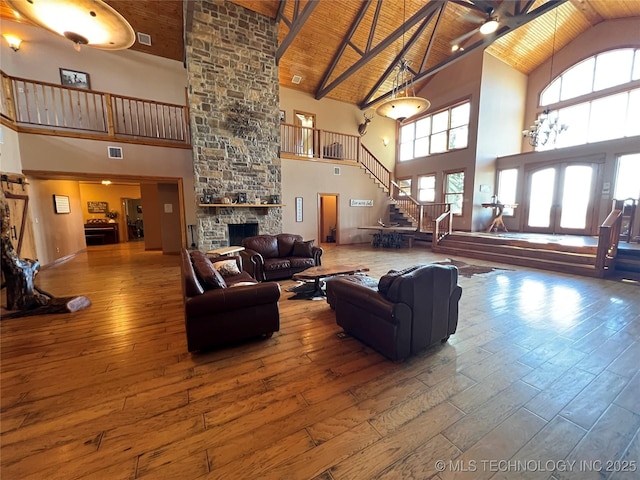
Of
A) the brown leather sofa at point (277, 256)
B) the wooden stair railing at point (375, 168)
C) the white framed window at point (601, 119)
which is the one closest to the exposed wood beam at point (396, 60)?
the wooden stair railing at point (375, 168)

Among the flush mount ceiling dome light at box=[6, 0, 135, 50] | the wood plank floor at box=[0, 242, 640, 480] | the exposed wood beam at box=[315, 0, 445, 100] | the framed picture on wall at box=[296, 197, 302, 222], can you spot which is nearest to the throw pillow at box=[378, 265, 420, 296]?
the wood plank floor at box=[0, 242, 640, 480]

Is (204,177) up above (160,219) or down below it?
above

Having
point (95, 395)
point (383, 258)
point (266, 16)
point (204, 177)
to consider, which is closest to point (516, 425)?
point (95, 395)

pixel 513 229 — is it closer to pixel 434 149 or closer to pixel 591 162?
pixel 591 162

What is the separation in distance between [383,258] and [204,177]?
518 centimetres

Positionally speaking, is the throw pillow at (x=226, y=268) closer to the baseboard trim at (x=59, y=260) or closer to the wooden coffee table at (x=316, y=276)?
the wooden coffee table at (x=316, y=276)

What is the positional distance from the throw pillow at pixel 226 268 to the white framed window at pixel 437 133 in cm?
910

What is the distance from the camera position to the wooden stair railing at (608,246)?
5.03 m

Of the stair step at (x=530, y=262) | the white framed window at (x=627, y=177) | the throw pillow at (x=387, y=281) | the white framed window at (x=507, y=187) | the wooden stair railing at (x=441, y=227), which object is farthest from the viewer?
the white framed window at (x=507, y=187)

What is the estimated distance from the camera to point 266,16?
701cm

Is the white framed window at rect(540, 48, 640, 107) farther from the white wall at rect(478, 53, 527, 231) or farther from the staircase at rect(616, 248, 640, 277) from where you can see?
the staircase at rect(616, 248, 640, 277)

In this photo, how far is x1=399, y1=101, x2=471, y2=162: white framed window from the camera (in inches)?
369

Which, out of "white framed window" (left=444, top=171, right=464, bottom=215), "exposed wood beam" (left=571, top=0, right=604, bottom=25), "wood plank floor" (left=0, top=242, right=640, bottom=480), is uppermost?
"exposed wood beam" (left=571, top=0, right=604, bottom=25)

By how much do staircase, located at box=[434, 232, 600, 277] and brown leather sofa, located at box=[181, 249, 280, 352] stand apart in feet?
20.6
